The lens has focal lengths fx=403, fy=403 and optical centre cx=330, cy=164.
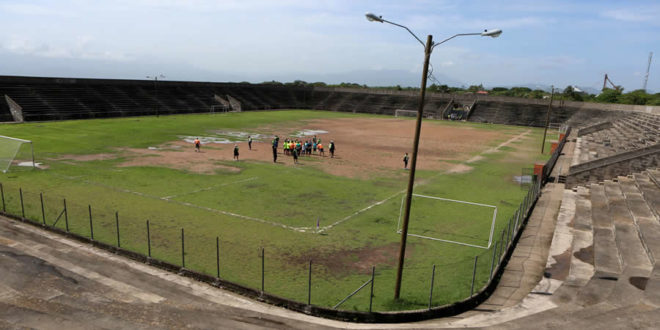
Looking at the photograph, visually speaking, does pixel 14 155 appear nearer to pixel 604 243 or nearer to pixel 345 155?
pixel 345 155

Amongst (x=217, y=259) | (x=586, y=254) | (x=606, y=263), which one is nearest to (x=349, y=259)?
(x=217, y=259)

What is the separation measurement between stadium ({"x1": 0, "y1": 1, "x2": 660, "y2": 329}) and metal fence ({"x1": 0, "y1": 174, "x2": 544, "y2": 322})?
0.08 m

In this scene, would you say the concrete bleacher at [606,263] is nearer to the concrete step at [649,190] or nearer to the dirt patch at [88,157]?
the concrete step at [649,190]

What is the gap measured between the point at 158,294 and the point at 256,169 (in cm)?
1975

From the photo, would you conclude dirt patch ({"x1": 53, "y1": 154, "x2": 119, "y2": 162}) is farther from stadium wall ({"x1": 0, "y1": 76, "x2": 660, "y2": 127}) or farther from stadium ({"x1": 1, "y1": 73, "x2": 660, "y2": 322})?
stadium wall ({"x1": 0, "y1": 76, "x2": 660, "y2": 127})

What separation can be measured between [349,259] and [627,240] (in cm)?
1209

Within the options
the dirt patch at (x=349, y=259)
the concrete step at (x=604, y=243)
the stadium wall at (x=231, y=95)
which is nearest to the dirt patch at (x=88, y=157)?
the dirt patch at (x=349, y=259)

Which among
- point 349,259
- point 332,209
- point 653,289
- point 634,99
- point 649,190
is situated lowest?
point 349,259

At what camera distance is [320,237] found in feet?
61.9

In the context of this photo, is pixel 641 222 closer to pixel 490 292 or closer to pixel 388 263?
pixel 490 292

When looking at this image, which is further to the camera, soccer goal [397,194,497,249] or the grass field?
soccer goal [397,194,497,249]

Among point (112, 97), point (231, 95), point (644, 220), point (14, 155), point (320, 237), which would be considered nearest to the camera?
point (320, 237)

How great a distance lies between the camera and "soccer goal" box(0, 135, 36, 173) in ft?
100.0

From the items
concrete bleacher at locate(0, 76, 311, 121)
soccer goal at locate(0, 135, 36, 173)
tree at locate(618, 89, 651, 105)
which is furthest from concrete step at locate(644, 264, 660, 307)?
tree at locate(618, 89, 651, 105)
